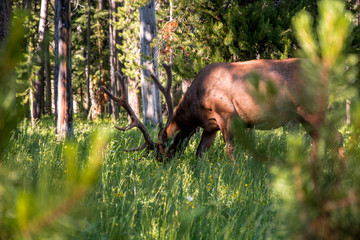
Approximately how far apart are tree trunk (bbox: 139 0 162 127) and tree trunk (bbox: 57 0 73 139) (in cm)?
287

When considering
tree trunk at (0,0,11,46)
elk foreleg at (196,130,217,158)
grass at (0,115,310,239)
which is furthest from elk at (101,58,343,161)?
tree trunk at (0,0,11,46)

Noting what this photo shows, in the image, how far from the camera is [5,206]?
1.03m

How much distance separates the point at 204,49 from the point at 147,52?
8.29 feet

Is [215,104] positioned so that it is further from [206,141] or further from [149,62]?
[149,62]

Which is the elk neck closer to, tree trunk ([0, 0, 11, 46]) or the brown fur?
the brown fur

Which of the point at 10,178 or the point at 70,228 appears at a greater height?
the point at 10,178

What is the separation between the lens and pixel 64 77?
6.16 metres

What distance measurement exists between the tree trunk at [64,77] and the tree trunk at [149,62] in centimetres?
287

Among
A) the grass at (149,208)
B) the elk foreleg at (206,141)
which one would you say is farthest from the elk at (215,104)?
the grass at (149,208)

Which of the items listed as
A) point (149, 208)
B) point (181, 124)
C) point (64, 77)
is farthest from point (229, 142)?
point (64, 77)

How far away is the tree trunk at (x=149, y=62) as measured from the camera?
9.16m

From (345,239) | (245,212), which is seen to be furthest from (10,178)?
(245,212)

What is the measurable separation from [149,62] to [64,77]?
11.0ft

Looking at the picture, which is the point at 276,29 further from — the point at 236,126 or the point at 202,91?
the point at 236,126
